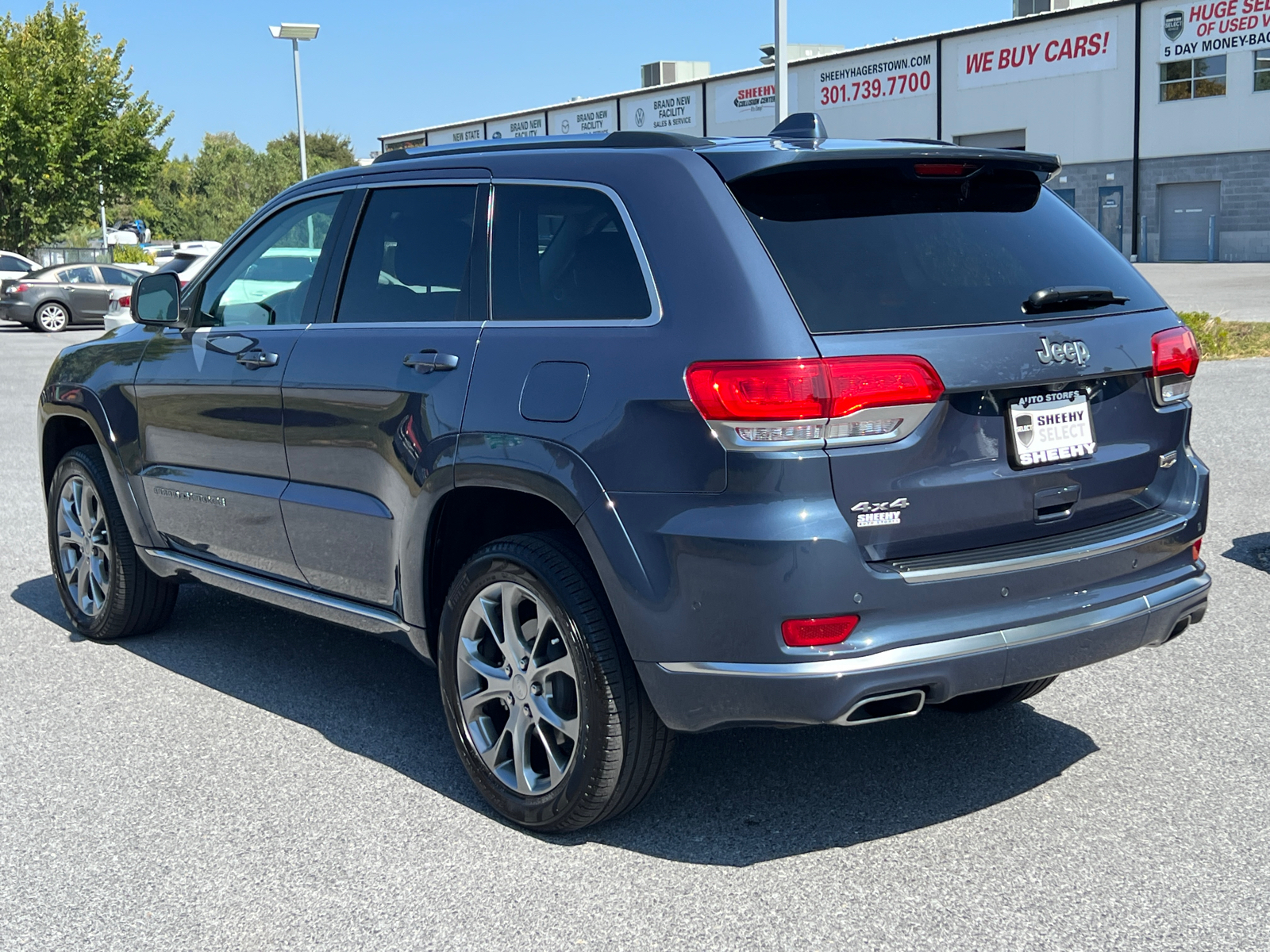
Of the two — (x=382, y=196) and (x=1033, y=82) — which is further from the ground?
(x=1033, y=82)

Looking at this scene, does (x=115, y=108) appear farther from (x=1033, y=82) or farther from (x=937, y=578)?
(x=937, y=578)

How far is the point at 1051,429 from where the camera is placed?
Answer: 3.55 metres

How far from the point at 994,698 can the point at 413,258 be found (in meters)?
2.39

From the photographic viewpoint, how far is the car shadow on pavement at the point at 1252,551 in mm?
6688

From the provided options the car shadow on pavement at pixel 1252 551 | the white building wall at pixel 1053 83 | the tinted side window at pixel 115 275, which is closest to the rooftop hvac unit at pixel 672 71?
the white building wall at pixel 1053 83

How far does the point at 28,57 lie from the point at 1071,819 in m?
44.9

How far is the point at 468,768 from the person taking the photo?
4086mm

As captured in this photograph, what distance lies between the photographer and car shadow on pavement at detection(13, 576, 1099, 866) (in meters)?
3.86

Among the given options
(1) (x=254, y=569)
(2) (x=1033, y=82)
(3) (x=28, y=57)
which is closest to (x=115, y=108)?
(3) (x=28, y=57)

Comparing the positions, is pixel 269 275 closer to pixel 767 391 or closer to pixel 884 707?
pixel 767 391

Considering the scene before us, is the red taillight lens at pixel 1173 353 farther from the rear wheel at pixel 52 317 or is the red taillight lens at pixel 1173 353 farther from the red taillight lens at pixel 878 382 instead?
the rear wheel at pixel 52 317

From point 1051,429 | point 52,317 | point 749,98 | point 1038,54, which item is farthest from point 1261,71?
point 1051,429

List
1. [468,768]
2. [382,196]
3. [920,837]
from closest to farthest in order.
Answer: [920,837] < [468,768] < [382,196]

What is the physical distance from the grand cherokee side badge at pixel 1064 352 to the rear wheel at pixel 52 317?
30.0 m
